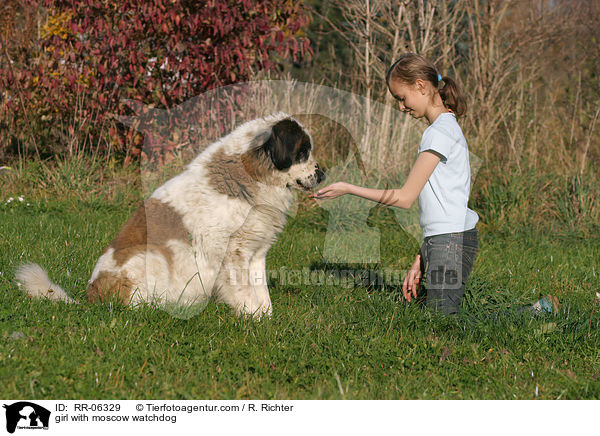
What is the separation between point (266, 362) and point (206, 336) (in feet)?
1.53

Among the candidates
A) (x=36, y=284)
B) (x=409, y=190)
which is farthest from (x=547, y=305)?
(x=36, y=284)

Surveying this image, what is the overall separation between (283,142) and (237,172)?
1.24 ft

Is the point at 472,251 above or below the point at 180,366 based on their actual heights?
above

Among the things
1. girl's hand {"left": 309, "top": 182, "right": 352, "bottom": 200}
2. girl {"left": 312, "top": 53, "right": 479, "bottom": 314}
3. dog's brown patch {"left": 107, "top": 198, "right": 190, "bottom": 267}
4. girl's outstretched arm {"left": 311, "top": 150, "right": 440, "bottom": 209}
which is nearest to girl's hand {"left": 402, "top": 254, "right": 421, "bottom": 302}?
girl {"left": 312, "top": 53, "right": 479, "bottom": 314}

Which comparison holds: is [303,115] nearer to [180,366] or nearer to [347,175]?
[347,175]

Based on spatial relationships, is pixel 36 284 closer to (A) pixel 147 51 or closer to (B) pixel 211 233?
(B) pixel 211 233

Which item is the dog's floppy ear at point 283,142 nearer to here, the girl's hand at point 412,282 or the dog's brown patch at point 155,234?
the dog's brown patch at point 155,234

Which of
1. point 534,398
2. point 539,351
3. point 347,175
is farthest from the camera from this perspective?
point 347,175

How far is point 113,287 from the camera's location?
340 cm

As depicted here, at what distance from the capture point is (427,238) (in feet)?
12.5

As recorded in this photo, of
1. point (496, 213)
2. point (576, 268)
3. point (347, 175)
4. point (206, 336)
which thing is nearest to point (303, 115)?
point (347, 175)

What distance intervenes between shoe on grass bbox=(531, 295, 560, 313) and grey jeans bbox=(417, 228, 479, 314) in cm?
52

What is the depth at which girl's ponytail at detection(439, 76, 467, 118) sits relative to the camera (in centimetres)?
362
